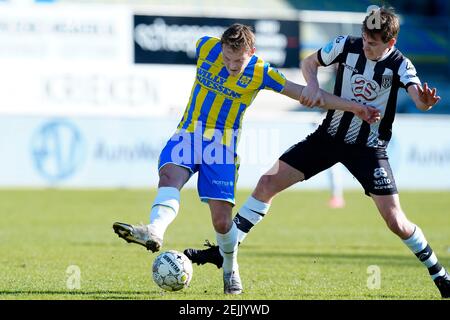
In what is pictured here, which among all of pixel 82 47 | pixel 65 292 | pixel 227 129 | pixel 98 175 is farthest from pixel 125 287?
pixel 82 47

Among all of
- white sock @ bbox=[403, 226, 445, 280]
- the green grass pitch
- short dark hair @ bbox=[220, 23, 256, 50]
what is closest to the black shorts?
white sock @ bbox=[403, 226, 445, 280]

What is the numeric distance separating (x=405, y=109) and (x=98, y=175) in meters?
11.1

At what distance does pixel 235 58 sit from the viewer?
6.54 metres

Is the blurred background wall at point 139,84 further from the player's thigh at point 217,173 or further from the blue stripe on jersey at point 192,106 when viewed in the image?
the player's thigh at point 217,173

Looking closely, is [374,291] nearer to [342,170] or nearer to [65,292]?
[65,292]

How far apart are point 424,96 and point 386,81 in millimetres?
460

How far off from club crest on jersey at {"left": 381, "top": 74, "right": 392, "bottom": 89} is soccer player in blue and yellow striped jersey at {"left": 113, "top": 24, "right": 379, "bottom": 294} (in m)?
0.32

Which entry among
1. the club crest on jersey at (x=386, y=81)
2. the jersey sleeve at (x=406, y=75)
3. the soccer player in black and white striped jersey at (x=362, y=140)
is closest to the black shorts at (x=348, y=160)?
the soccer player in black and white striped jersey at (x=362, y=140)

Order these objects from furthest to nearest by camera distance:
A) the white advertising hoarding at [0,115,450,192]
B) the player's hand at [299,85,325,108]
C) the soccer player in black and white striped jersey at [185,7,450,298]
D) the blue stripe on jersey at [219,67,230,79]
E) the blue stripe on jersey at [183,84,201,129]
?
the white advertising hoarding at [0,115,450,192], the soccer player in black and white striped jersey at [185,7,450,298], the blue stripe on jersey at [183,84,201,129], the blue stripe on jersey at [219,67,230,79], the player's hand at [299,85,325,108]

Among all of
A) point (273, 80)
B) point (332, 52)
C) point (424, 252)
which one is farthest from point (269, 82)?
point (424, 252)

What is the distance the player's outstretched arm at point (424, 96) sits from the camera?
263 inches

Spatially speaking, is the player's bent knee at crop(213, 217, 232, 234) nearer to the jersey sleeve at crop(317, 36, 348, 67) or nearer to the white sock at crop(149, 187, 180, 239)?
the white sock at crop(149, 187, 180, 239)

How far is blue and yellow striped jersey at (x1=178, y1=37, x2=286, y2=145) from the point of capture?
268 inches

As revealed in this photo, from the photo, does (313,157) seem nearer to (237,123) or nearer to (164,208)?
(237,123)
